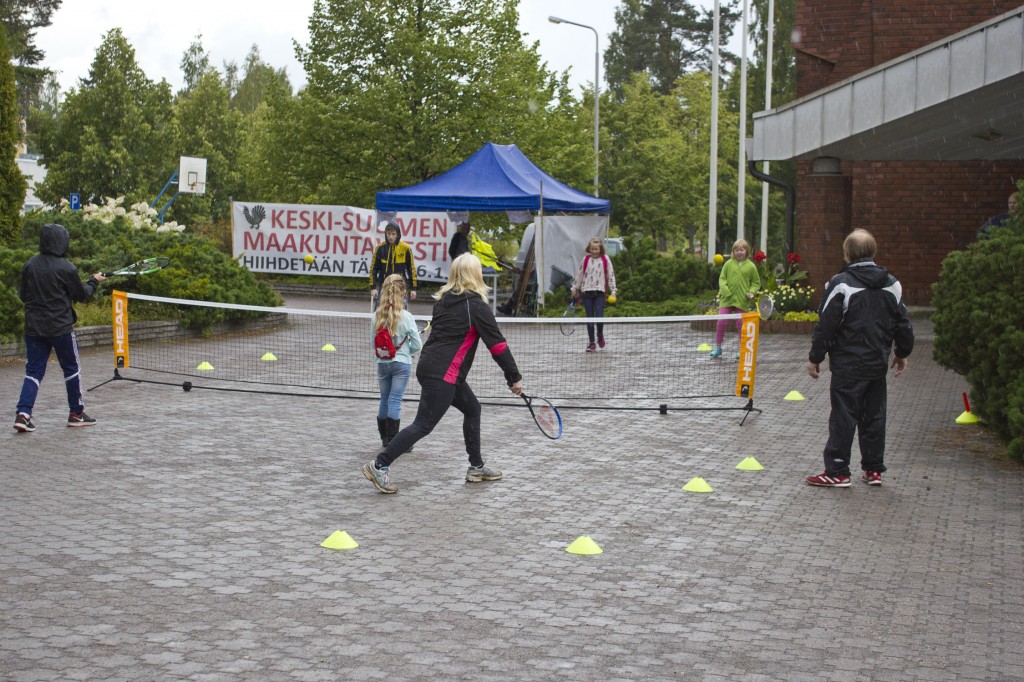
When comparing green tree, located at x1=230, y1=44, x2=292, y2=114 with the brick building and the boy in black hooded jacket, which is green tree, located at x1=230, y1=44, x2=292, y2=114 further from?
the boy in black hooded jacket

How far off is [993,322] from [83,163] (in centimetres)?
3750

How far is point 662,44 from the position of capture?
92.7m

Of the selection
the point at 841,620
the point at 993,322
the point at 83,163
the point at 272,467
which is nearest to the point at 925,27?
the point at 993,322

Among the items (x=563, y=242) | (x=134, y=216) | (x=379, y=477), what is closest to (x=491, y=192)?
(x=563, y=242)

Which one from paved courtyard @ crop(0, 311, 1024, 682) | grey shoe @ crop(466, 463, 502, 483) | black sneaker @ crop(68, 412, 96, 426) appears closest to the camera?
paved courtyard @ crop(0, 311, 1024, 682)

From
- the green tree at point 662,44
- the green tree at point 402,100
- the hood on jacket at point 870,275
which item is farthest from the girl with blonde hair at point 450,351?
the green tree at point 662,44

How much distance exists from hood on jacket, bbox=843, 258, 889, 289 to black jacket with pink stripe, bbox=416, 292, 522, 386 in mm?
2676

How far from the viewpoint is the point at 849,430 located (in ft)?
29.8

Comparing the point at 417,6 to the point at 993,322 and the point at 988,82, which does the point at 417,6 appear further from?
the point at 993,322

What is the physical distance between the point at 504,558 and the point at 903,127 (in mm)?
11539

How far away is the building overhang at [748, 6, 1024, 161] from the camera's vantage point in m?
14.0

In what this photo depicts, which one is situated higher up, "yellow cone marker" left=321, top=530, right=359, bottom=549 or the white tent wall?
the white tent wall

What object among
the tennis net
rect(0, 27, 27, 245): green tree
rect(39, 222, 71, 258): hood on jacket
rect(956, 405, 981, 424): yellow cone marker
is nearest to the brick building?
the tennis net

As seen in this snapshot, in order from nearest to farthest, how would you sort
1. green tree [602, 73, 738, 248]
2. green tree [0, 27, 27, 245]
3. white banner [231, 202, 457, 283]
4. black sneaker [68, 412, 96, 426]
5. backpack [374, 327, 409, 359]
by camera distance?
backpack [374, 327, 409, 359] → black sneaker [68, 412, 96, 426] → green tree [0, 27, 27, 245] → white banner [231, 202, 457, 283] → green tree [602, 73, 738, 248]
